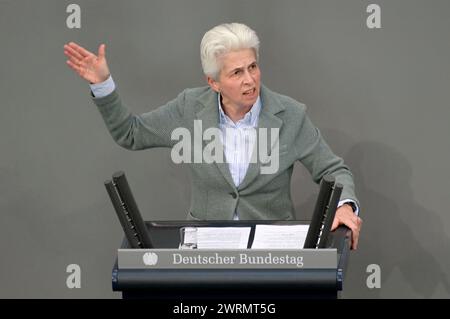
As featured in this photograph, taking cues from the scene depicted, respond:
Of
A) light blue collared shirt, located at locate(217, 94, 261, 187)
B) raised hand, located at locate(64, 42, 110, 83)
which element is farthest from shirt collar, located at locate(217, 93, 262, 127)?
raised hand, located at locate(64, 42, 110, 83)

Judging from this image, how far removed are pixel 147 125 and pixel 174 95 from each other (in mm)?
600

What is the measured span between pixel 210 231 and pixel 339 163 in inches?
28.9

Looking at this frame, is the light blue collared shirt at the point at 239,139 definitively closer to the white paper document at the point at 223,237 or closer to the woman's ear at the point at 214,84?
the woman's ear at the point at 214,84

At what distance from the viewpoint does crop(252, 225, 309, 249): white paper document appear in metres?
3.67

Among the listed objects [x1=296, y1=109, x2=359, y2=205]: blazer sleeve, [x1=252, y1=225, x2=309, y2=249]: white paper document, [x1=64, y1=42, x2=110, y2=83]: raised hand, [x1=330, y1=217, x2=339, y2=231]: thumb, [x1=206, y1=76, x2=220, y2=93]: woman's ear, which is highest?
[x1=64, y1=42, x2=110, y2=83]: raised hand

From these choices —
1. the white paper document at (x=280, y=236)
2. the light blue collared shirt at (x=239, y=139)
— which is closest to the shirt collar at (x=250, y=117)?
the light blue collared shirt at (x=239, y=139)

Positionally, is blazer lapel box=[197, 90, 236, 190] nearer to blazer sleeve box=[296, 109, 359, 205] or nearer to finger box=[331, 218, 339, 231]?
blazer sleeve box=[296, 109, 359, 205]

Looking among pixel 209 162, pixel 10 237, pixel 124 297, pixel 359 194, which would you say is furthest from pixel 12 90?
pixel 124 297

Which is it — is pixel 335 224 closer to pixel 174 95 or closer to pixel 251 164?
pixel 251 164

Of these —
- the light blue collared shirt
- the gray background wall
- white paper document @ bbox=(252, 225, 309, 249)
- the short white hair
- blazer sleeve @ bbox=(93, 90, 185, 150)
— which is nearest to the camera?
white paper document @ bbox=(252, 225, 309, 249)

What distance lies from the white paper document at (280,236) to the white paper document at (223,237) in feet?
0.12

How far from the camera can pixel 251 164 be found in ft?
14.1

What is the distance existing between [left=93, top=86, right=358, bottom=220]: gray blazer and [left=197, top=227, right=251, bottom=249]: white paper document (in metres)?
0.48

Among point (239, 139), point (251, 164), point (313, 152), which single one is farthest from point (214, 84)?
point (313, 152)
